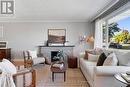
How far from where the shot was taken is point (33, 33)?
9430 mm

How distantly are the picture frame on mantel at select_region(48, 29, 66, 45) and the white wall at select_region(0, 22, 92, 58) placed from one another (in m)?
0.17

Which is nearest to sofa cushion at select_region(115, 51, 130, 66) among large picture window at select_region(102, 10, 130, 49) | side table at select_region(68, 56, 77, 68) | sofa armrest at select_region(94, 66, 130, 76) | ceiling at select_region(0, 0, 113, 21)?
sofa armrest at select_region(94, 66, 130, 76)

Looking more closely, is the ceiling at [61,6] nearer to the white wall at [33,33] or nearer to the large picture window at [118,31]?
the large picture window at [118,31]

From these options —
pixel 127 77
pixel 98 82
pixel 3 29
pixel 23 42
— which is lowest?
pixel 98 82

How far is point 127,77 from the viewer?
2.86 metres

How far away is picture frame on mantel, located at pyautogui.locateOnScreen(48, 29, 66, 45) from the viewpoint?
9.36m

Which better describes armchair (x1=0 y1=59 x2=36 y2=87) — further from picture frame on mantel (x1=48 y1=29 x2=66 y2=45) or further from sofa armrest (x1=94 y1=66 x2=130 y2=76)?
picture frame on mantel (x1=48 y1=29 x2=66 y2=45)

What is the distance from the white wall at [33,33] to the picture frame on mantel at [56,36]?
17 cm

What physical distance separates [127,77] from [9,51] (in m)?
7.33

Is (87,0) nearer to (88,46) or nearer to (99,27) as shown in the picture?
(99,27)

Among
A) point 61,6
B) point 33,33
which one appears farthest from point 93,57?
point 33,33

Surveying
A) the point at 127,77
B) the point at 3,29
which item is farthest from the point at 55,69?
the point at 3,29

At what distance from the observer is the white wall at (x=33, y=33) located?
30.8ft

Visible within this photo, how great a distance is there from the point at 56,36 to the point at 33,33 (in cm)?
119
